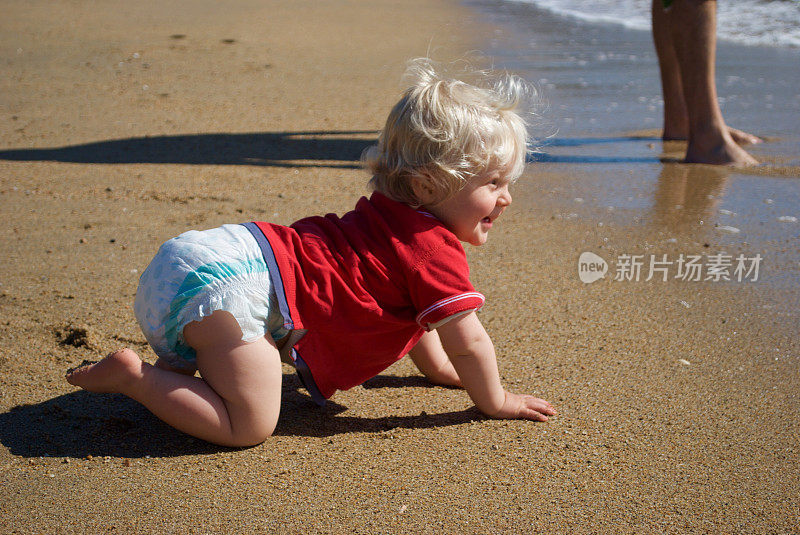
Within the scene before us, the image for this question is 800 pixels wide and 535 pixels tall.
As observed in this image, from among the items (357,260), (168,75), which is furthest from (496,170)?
(168,75)

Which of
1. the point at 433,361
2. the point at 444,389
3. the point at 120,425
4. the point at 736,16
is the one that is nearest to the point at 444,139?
the point at 433,361

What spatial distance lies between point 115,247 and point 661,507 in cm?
261

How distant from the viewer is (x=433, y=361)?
8.29 ft

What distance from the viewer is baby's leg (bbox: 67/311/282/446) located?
2068 mm

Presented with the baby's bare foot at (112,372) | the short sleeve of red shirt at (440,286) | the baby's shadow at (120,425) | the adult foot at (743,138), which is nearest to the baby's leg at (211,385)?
the baby's bare foot at (112,372)

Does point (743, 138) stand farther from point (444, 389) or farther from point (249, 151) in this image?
point (444, 389)

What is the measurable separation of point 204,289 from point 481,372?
0.80 metres

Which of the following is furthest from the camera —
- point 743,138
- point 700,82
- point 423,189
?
point 743,138

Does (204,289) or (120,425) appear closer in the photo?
(204,289)

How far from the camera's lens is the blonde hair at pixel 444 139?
2.14m

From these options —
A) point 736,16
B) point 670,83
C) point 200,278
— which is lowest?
point 200,278

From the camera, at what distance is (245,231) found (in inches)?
87.6

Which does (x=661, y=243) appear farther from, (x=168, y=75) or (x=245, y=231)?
(x=168, y=75)

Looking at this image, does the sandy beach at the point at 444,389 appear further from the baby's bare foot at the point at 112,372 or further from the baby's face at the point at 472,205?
the baby's face at the point at 472,205
